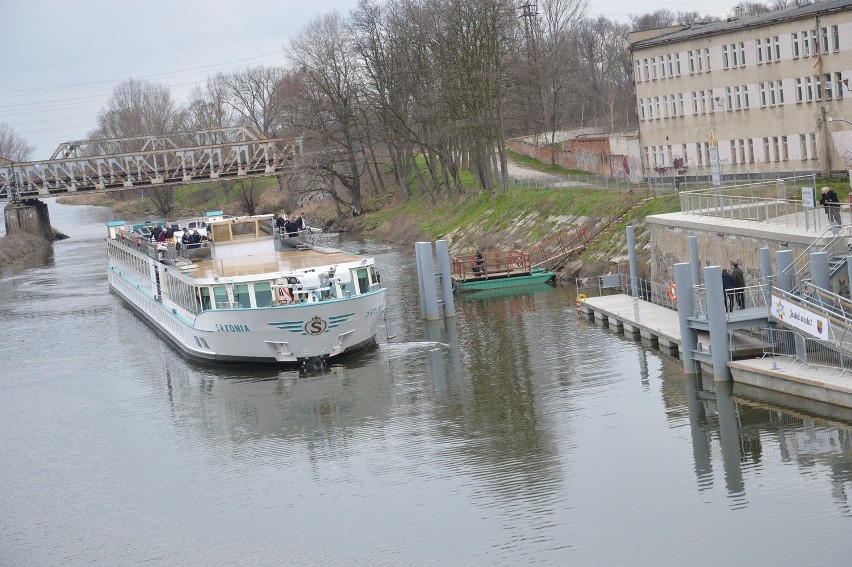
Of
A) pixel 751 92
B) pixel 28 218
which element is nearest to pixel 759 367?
pixel 751 92

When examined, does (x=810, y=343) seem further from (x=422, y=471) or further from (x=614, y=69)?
Answer: (x=614, y=69)

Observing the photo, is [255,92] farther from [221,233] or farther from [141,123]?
[221,233]

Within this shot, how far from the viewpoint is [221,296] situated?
43594 millimetres

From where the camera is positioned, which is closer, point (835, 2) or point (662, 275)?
point (662, 275)

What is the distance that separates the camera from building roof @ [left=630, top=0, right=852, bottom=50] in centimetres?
6114

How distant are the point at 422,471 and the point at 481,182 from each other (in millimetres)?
59412

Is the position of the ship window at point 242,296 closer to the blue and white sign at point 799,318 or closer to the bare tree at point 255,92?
the blue and white sign at point 799,318

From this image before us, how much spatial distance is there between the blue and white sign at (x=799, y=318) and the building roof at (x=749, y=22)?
3053 cm

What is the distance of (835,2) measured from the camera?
202ft

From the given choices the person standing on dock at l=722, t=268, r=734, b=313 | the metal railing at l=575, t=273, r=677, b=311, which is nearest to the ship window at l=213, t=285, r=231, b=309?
the metal railing at l=575, t=273, r=677, b=311

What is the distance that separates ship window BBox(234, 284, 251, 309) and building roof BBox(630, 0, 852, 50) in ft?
109

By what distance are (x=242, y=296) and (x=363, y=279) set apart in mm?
4533

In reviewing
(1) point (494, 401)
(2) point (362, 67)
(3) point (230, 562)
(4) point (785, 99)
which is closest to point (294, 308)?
(1) point (494, 401)

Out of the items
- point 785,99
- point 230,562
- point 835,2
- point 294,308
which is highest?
point 835,2
